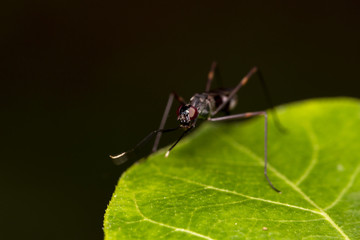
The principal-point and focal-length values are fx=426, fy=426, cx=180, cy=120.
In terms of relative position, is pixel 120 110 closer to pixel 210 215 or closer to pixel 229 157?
pixel 229 157

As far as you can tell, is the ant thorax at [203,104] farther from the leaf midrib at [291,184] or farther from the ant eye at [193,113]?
the leaf midrib at [291,184]

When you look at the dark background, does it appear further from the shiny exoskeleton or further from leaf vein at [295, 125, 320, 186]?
leaf vein at [295, 125, 320, 186]

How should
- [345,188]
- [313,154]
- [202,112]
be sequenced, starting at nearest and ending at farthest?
[345,188] → [313,154] → [202,112]

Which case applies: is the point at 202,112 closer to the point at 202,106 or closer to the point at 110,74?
the point at 202,106

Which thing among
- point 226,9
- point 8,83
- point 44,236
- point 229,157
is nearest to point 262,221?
point 229,157

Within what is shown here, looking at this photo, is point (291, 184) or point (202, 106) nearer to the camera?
point (291, 184)

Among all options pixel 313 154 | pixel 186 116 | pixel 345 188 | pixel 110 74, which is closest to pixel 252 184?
pixel 345 188

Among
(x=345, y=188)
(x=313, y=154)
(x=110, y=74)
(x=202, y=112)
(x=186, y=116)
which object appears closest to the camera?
(x=345, y=188)
